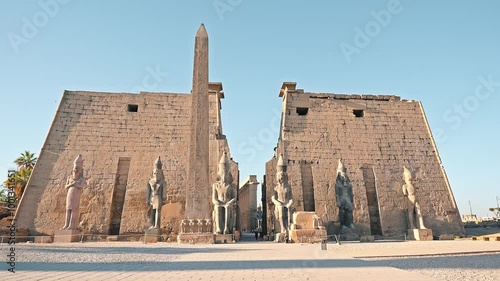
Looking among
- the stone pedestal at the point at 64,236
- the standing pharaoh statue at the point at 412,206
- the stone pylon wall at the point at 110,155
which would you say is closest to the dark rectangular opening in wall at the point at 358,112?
the standing pharaoh statue at the point at 412,206

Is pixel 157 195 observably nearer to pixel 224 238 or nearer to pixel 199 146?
pixel 224 238

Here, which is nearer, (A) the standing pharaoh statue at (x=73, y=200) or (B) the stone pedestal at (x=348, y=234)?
(A) the standing pharaoh statue at (x=73, y=200)

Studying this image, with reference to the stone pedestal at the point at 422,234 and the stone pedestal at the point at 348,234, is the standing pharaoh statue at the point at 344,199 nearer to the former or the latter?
the stone pedestal at the point at 348,234

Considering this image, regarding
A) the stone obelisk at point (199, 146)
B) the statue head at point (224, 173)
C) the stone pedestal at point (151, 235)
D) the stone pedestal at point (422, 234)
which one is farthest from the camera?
the stone pedestal at point (422, 234)

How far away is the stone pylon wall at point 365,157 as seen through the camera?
13977mm

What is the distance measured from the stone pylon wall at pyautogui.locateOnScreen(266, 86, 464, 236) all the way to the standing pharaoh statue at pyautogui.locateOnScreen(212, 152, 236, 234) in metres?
2.86

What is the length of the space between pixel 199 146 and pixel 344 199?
610 cm

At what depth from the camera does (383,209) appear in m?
14.1

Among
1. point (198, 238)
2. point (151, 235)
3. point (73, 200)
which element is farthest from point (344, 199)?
point (73, 200)

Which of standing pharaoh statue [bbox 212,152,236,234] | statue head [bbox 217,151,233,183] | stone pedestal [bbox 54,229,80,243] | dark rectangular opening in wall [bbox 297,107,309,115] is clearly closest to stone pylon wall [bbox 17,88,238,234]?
statue head [bbox 217,151,233,183]

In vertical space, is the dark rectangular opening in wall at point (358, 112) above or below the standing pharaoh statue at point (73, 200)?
above

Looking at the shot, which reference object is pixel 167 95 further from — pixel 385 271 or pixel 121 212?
pixel 385 271

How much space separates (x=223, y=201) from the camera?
444 inches

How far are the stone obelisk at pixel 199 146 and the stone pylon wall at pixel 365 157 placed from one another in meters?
5.04
